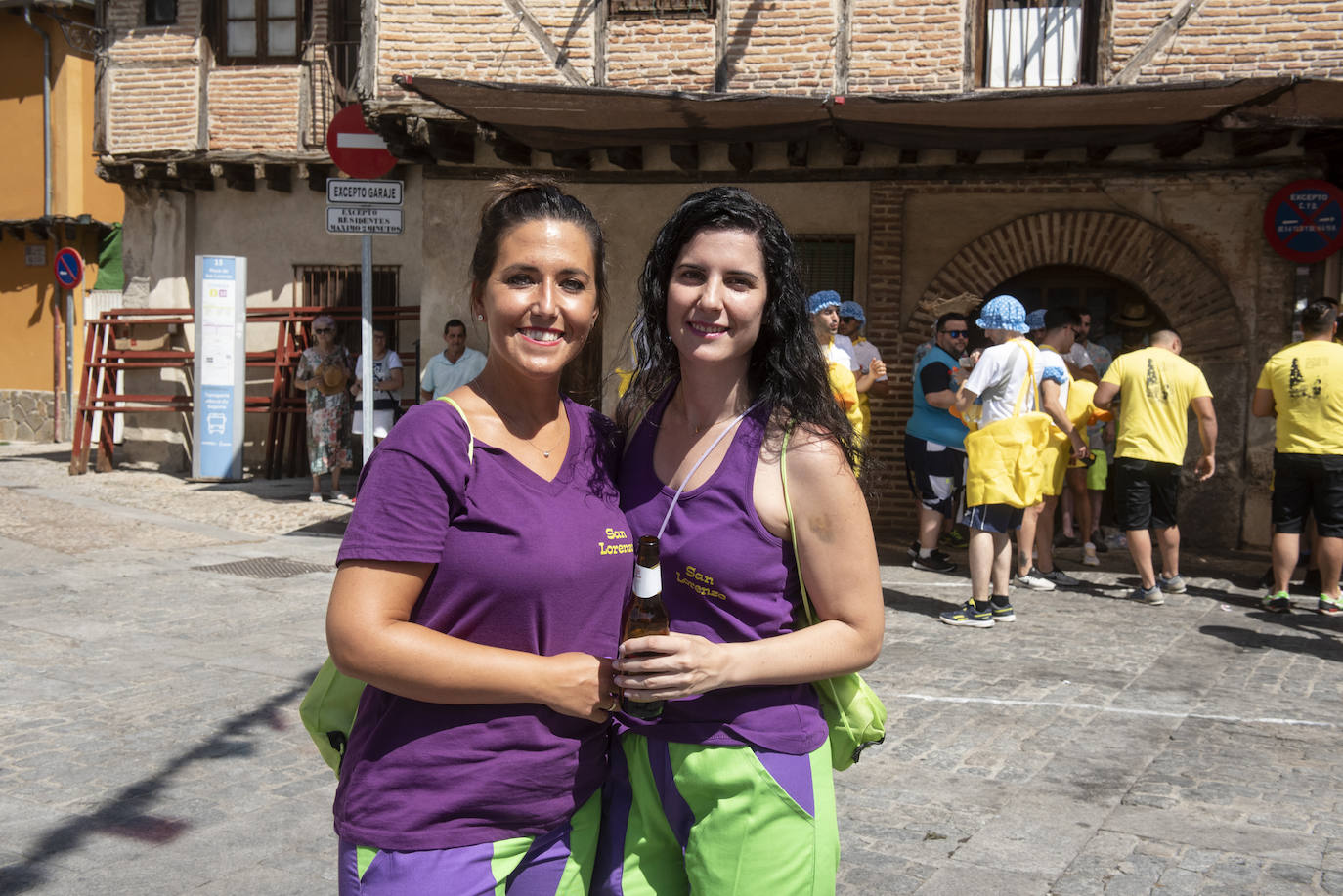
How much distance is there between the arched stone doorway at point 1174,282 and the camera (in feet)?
36.0

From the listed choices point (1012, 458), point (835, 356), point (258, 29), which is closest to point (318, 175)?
point (258, 29)

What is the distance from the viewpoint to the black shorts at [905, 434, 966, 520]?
912 cm

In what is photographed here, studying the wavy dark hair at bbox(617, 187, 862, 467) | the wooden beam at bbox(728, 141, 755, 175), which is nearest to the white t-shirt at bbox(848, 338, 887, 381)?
the wooden beam at bbox(728, 141, 755, 175)

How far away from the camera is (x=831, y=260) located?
12164mm

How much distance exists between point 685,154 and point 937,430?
13.3ft

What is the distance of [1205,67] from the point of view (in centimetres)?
1070

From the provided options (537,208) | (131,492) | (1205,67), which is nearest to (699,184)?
(1205,67)

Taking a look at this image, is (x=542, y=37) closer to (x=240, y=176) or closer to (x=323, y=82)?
(x=323, y=82)

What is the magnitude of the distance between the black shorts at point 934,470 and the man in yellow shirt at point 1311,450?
211cm

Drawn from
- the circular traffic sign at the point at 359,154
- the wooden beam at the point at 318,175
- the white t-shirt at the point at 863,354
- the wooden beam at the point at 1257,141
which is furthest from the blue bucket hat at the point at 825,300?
the wooden beam at the point at 318,175

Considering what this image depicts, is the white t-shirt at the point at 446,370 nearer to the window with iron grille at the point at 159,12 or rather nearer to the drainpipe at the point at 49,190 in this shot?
the window with iron grille at the point at 159,12

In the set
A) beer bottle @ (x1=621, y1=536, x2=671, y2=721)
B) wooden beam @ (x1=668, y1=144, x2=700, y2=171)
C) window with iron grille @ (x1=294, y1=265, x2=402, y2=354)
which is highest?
wooden beam @ (x1=668, y1=144, x2=700, y2=171)

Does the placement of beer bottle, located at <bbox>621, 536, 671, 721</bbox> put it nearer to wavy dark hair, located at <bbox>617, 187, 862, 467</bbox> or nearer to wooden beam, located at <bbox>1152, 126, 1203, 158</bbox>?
wavy dark hair, located at <bbox>617, 187, 862, 467</bbox>

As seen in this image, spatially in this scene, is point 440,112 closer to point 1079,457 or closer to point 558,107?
point 558,107
